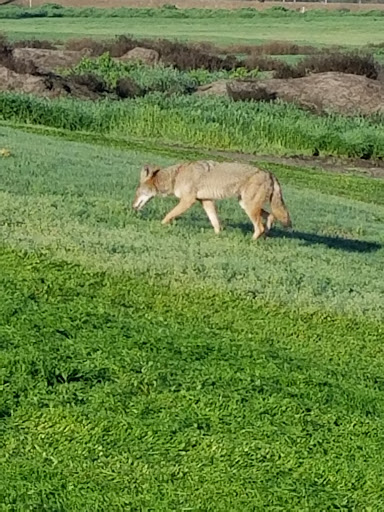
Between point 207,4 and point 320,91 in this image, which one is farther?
point 207,4

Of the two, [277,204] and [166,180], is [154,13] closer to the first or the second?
[166,180]

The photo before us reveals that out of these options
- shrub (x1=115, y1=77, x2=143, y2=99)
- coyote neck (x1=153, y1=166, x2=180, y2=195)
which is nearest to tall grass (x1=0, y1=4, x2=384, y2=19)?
shrub (x1=115, y1=77, x2=143, y2=99)

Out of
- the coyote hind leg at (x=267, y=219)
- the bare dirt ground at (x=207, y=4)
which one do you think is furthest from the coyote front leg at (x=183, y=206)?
the bare dirt ground at (x=207, y=4)

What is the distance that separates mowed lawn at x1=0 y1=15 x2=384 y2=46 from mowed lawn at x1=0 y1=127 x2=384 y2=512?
6171 centimetres

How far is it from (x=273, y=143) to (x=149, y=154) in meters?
7.01

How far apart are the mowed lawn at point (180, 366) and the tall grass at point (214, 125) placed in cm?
1871

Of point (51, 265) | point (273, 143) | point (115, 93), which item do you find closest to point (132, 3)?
point (115, 93)

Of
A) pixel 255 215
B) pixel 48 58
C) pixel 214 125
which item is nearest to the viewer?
pixel 255 215

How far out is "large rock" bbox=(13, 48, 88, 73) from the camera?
1965 inches

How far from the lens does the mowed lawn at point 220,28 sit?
81125mm

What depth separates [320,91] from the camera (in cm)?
4241

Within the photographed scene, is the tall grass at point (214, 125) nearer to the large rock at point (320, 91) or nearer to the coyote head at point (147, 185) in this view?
the large rock at point (320, 91)

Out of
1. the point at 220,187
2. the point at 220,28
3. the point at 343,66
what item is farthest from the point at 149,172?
the point at 220,28

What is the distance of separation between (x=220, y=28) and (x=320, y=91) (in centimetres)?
5363
